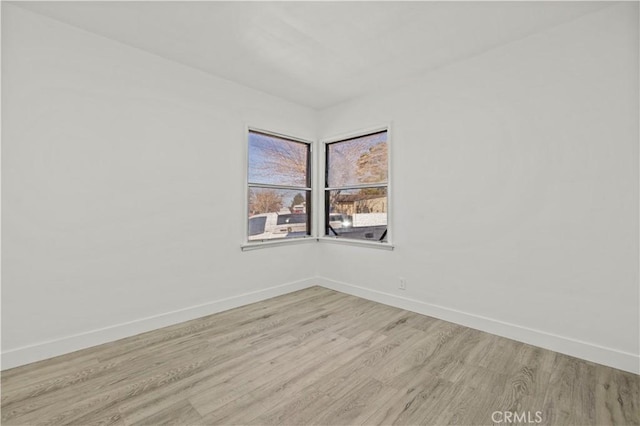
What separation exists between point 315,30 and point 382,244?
93.0 inches

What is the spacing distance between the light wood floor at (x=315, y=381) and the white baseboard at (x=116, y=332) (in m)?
0.07

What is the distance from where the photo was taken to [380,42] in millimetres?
2656

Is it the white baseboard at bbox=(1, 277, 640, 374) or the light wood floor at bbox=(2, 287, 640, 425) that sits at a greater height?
the white baseboard at bbox=(1, 277, 640, 374)

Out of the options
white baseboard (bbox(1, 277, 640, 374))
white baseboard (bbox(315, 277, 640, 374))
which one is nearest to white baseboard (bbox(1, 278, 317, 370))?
white baseboard (bbox(1, 277, 640, 374))

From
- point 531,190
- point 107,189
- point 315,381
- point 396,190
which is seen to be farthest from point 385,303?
point 107,189

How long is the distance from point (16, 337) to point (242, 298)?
1886 millimetres

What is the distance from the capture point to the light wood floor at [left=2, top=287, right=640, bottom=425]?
5.55 feet

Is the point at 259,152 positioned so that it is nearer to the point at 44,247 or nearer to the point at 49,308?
the point at 44,247

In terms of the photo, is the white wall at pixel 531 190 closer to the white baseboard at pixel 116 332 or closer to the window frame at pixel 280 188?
the window frame at pixel 280 188

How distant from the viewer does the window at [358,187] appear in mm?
3773

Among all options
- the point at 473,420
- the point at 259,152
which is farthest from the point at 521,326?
the point at 259,152

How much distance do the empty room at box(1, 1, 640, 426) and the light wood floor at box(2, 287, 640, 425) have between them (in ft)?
0.06
